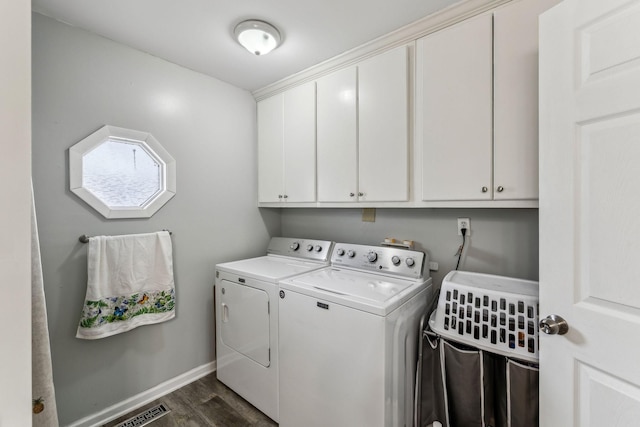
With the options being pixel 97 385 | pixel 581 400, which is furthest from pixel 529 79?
pixel 97 385

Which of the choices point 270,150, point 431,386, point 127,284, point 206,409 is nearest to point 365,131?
point 270,150

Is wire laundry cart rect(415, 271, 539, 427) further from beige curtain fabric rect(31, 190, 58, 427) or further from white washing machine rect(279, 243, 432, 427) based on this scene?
beige curtain fabric rect(31, 190, 58, 427)

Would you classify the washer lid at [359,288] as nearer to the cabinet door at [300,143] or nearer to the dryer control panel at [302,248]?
the dryer control panel at [302,248]

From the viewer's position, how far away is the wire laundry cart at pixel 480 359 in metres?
1.18

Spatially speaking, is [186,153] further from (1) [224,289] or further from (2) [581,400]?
(2) [581,400]

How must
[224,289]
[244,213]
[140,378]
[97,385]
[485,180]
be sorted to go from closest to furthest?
[485,180]
[97,385]
[140,378]
[224,289]
[244,213]

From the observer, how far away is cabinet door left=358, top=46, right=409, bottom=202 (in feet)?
5.68

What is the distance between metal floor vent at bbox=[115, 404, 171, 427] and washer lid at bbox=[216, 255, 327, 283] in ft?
3.28

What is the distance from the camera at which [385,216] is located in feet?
7.12

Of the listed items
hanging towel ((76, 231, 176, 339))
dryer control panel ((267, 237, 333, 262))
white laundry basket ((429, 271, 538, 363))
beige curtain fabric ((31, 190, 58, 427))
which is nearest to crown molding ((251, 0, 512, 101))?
dryer control panel ((267, 237, 333, 262))

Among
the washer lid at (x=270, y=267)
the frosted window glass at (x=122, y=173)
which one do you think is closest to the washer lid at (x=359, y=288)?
the washer lid at (x=270, y=267)

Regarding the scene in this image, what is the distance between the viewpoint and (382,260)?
6.25ft

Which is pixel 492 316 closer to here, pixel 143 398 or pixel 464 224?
pixel 464 224

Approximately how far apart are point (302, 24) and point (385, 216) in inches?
55.1
